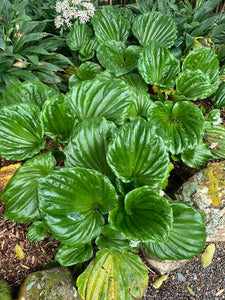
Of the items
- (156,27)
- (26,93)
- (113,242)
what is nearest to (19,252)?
(113,242)

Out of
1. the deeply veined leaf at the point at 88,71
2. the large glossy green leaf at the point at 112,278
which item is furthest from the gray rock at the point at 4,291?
the deeply veined leaf at the point at 88,71

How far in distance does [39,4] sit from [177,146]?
69.0 inches

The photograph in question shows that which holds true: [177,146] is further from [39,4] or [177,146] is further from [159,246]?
[39,4]

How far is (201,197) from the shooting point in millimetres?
1811

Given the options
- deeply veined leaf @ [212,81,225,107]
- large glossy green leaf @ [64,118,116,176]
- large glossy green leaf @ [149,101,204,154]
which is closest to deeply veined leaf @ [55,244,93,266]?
large glossy green leaf @ [64,118,116,176]

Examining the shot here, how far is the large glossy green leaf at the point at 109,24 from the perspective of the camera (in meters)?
2.38

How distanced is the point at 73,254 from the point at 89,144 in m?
0.61

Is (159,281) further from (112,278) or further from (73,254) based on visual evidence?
(73,254)

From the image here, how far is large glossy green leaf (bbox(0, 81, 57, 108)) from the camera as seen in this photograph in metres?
1.72

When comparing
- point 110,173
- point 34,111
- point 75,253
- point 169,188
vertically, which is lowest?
point 169,188

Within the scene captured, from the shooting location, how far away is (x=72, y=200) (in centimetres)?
129

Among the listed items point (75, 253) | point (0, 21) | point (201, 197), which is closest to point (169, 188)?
point (201, 197)

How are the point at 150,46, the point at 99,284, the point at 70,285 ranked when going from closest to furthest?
1. the point at 99,284
2. the point at 70,285
3. the point at 150,46

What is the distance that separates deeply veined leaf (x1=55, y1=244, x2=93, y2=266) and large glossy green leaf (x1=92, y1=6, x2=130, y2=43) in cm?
163
